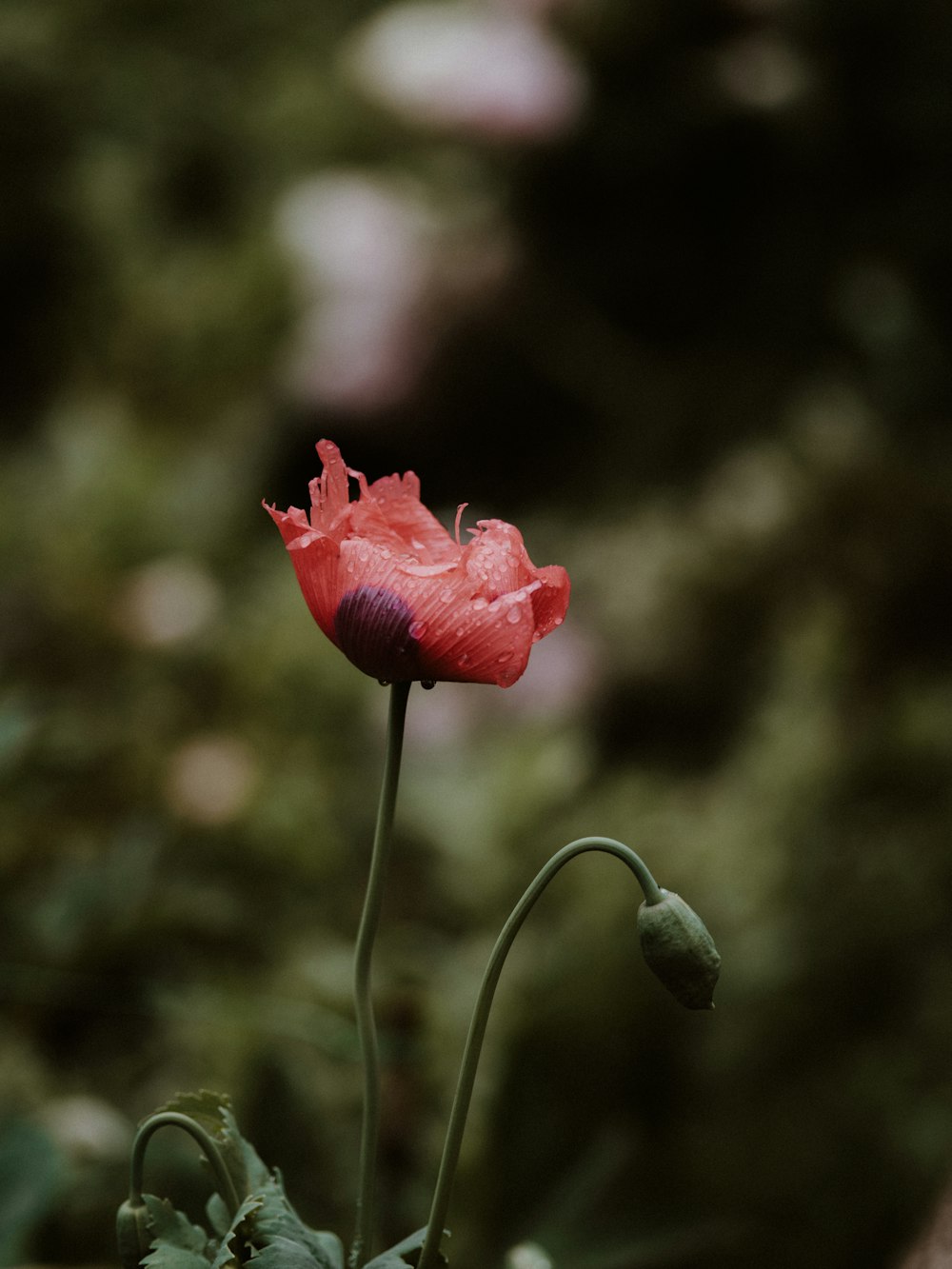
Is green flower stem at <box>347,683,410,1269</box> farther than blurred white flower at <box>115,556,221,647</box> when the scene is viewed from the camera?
No

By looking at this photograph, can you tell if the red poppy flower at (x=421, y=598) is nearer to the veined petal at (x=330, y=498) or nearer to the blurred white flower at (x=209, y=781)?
the veined petal at (x=330, y=498)

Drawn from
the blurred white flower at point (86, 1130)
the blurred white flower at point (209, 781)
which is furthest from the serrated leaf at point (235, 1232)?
the blurred white flower at point (209, 781)

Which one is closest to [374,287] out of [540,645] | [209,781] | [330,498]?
[540,645]

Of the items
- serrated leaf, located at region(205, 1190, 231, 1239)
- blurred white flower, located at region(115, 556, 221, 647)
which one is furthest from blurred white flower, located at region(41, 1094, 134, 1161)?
blurred white flower, located at region(115, 556, 221, 647)

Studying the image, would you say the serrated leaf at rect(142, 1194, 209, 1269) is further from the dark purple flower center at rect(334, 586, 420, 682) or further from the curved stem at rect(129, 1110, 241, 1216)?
the dark purple flower center at rect(334, 586, 420, 682)

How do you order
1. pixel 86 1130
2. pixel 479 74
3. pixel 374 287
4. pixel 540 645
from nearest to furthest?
pixel 86 1130
pixel 540 645
pixel 479 74
pixel 374 287

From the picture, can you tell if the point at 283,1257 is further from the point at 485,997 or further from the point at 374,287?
the point at 374,287
